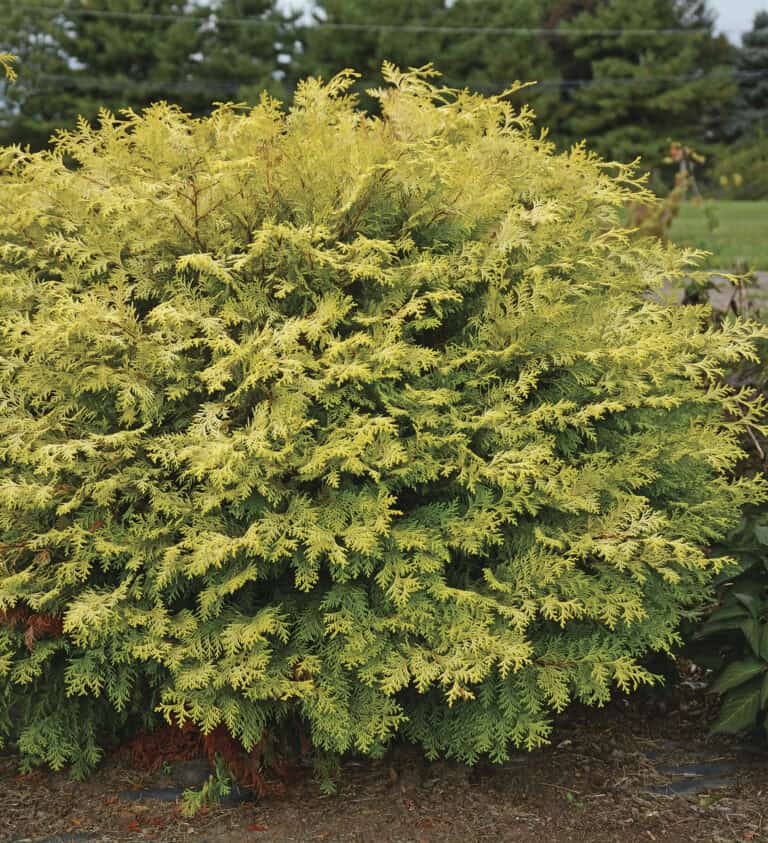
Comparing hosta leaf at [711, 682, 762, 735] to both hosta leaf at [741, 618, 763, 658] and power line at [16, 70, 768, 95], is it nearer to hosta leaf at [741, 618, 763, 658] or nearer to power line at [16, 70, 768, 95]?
hosta leaf at [741, 618, 763, 658]

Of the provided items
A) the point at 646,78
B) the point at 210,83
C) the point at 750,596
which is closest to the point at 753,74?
the point at 646,78

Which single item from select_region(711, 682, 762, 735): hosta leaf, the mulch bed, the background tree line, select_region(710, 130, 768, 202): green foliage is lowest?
the mulch bed

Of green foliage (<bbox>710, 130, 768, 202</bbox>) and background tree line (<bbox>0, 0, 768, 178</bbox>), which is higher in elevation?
background tree line (<bbox>0, 0, 768, 178</bbox>)

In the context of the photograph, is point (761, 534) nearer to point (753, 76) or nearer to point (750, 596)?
point (750, 596)

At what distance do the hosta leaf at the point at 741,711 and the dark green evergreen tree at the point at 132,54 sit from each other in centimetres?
3286

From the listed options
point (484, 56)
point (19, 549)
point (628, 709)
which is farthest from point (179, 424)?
point (484, 56)

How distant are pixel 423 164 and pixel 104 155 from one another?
48.5 inches

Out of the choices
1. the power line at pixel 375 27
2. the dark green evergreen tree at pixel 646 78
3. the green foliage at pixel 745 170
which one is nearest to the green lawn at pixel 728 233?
the green foliage at pixel 745 170

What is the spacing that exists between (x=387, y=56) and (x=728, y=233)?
25695 millimetres

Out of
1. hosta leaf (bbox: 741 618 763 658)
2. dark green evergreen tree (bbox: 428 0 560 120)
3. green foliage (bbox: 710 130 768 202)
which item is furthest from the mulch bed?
dark green evergreen tree (bbox: 428 0 560 120)

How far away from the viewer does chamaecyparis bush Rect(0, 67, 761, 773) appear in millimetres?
2998

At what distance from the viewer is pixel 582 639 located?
328 cm

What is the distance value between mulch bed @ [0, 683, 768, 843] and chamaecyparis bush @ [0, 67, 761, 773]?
0.61 feet

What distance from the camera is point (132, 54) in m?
35.0
